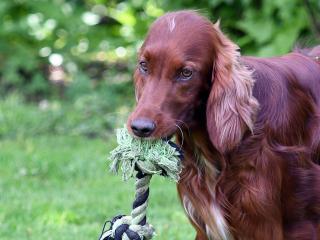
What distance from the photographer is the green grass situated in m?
5.75

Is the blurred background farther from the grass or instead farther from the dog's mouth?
the dog's mouth

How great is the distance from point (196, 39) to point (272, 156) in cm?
66

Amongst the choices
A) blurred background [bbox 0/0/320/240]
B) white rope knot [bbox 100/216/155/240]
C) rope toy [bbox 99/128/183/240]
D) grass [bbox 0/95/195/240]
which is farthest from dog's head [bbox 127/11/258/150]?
grass [bbox 0/95/195/240]

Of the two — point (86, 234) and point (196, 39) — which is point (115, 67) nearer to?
point (86, 234)

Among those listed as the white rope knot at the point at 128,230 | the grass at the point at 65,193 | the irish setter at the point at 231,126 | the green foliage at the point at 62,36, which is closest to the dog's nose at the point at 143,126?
the irish setter at the point at 231,126

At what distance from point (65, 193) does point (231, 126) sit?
3236 millimetres

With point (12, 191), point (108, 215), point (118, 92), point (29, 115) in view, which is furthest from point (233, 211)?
point (118, 92)

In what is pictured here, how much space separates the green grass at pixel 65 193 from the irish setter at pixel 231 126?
5.34ft

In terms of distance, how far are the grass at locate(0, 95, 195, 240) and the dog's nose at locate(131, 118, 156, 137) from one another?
2.11 metres

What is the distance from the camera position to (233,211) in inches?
154

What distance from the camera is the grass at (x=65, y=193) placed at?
18.9 ft

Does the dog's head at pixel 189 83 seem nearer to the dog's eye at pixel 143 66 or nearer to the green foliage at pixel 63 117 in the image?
the dog's eye at pixel 143 66

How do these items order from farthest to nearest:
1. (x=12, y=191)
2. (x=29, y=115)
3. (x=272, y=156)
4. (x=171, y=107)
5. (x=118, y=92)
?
(x=118, y=92) → (x=29, y=115) → (x=12, y=191) → (x=272, y=156) → (x=171, y=107)

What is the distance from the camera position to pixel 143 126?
355cm
